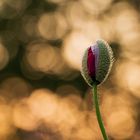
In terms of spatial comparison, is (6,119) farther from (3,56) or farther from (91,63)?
(91,63)

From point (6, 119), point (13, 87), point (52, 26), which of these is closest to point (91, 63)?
point (6, 119)

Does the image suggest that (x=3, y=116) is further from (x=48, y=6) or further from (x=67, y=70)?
(x=48, y=6)

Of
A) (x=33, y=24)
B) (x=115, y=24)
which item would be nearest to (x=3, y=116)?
(x=33, y=24)

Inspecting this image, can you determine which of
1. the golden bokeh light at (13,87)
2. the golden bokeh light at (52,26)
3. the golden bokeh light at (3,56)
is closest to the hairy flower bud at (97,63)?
the golden bokeh light at (3,56)

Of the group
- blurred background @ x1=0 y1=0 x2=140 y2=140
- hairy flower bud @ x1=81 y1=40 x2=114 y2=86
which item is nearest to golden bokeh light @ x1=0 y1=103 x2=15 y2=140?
blurred background @ x1=0 y1=0 x2=140 y2=140

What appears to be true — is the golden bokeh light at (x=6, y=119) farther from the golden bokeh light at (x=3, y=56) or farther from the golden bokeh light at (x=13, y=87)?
the golden bokeh light at (x=3, y=56)
